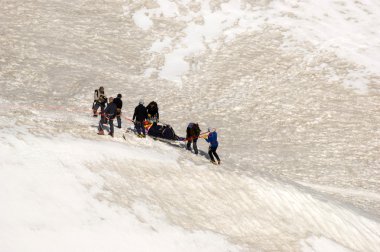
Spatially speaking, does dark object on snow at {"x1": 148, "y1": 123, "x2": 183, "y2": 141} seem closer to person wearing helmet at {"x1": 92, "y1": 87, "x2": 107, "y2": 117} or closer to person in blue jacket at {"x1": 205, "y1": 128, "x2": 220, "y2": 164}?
person in blue jacket at {"x1": 205, "y1": 128, "x2": 220, "y2": 164}

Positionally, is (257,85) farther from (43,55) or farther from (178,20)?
(43,55)

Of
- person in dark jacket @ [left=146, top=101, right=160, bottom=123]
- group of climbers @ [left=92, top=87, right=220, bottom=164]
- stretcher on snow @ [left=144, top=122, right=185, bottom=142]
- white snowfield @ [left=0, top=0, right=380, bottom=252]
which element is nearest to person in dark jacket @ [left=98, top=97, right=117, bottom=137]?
group of climbers @ [left=92, top=87, right=220, bottom=164]

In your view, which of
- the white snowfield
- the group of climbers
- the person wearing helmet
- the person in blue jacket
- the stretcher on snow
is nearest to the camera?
the white snowfield

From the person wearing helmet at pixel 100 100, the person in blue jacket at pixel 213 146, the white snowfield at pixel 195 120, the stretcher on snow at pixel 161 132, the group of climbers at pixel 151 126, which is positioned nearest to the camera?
the white snowfield at pixel 195 120

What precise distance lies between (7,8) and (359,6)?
1112 inches

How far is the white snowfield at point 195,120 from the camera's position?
14.0m

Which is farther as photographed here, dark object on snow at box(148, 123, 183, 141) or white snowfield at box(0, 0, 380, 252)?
dark object on snow at box(148, 123, 183, 141)

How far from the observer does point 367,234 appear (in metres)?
19.3

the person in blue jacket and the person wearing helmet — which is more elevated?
the person wearing helmet

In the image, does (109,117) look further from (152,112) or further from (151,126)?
(152,112)

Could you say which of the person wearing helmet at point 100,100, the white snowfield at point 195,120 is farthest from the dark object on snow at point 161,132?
the person wearing helmet at point 100,100

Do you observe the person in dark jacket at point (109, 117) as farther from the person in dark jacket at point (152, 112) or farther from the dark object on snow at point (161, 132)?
the person in dark jacket at point (152, 112)

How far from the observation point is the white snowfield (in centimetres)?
1400

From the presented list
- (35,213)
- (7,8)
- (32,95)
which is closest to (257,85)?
(32,95)
